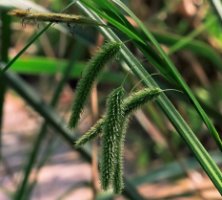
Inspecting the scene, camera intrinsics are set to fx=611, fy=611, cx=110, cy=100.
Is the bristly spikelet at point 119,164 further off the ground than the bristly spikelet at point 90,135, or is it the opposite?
the bristly spikelet at point 90,135

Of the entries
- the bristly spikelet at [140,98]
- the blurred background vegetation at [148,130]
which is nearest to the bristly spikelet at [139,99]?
the bristly spikelet at [140,98]

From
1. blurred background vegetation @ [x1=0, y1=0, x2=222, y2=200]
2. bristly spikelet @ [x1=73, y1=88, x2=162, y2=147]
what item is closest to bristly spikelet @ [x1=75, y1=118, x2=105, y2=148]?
bristly spikelet @ [x1=73, y1=88, x2=162, y2=147]

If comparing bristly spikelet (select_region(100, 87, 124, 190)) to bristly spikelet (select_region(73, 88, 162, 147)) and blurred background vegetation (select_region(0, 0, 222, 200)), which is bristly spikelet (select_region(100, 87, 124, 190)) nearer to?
bristly spikelet (select_region(73, 88, 162, 147))

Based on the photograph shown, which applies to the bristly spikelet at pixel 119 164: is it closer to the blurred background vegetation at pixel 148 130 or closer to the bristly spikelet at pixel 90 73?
the bristly spikelet at pixel 90 73

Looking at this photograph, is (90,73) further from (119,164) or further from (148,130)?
(148,130)

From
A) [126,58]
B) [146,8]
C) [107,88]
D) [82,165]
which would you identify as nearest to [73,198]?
[82,165]
